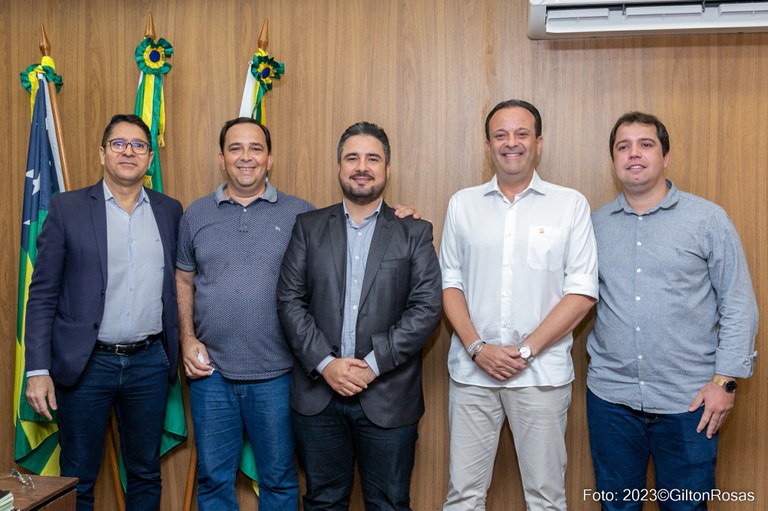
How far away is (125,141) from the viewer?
2602 mm

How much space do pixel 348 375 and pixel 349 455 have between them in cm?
40

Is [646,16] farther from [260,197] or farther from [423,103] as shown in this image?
[260,197]

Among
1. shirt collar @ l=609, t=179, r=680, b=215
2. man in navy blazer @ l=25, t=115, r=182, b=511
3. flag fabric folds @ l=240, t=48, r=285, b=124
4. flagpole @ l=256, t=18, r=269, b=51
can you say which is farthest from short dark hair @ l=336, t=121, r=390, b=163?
shirt collar @ l=609, t=179, r=680, b=215

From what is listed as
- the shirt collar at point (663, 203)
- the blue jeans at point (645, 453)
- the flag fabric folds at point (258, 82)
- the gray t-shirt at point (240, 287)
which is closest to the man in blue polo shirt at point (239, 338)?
the gray t-shirt at point (240, 287)

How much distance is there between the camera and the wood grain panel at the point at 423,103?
2.88m

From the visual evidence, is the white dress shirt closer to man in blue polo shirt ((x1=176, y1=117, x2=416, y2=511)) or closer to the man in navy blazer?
man in blue polo shirt ((x1=176, y1=117, x2=416, y2=511))

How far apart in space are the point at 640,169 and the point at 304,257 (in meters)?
1.39

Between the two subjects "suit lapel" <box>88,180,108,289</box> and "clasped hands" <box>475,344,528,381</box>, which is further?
"suit lapel" <box>88,180,108,289</box>

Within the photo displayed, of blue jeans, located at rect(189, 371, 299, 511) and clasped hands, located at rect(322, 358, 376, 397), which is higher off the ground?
clasped hands, located at rect(322, 358, 376, 397)

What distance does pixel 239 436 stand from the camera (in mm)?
2646

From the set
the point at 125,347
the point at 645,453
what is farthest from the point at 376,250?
the point at 645,453

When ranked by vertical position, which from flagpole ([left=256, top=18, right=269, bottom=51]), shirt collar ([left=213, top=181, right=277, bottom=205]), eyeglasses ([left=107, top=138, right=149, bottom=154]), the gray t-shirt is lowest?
the gray t-shirt

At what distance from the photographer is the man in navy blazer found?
2479 mm

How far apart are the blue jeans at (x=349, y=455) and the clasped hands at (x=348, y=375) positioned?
10 cm
